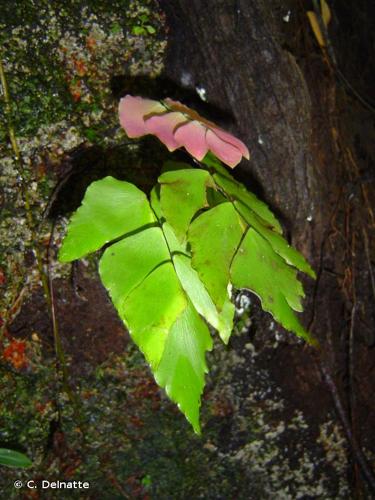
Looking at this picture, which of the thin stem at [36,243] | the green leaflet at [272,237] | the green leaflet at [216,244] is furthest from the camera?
the thin stem at [36,243]

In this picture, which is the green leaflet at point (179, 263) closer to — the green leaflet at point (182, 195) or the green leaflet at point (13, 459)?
the green leaflet at point (182, 195)

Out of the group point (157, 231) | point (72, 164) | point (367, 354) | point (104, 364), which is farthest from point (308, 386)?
point (72, 164)

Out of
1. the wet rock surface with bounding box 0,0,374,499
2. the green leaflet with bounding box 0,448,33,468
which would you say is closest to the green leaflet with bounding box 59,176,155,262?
the wet rock surface with bounding box 0,0,374,499

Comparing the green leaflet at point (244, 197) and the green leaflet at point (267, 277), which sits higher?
the green leaflet at point (244, 197)

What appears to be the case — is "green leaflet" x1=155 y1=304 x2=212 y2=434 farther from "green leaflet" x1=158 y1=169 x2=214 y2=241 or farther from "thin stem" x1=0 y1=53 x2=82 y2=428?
"thin stem" x1=0 y1=53 x2=82 y2=428

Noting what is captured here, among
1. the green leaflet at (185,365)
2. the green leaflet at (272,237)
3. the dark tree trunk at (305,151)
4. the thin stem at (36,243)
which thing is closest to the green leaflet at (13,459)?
the thin stem at (36,243)

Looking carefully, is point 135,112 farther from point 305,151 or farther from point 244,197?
point 305,151

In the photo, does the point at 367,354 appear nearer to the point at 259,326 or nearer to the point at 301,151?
the point at 259,326
